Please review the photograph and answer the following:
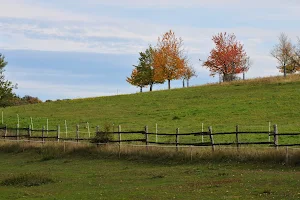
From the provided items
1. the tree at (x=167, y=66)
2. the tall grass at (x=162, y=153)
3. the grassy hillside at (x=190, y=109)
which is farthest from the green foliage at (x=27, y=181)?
the tree at (x=167, y=66)

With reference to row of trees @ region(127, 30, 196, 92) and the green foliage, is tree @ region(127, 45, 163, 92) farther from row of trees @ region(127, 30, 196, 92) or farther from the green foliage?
the green foliage

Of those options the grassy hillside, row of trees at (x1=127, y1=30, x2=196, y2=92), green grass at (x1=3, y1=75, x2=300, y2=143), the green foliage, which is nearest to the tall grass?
green grass at (x1=3, y1=75, x2=300, y2=143)

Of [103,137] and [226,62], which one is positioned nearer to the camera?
[103,137]

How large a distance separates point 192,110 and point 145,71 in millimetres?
46764

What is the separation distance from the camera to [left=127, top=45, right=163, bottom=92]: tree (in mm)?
102812

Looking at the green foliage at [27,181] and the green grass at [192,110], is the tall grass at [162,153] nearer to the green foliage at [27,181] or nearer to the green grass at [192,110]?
the green grass at [192,110]

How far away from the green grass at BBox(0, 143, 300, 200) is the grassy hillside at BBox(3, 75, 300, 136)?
11.7 m

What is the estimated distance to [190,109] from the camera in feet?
192

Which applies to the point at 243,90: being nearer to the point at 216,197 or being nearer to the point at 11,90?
the point at 11,90

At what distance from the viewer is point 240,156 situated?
28.7 metres

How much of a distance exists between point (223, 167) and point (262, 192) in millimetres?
8131

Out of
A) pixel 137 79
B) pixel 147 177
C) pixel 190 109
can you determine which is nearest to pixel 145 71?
pixel 137 79

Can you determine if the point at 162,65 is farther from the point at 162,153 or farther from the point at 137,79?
the point at 162,153

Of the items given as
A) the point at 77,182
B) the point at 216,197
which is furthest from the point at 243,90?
the point at 216,197
